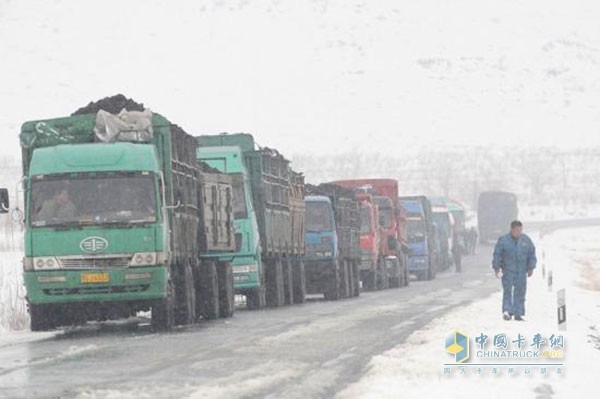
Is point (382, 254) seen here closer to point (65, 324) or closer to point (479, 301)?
point (479, 301)

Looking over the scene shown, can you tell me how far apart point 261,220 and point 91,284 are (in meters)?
9.73

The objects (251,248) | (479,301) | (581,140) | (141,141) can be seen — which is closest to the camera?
(141,141)

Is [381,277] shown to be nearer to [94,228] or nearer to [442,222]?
[442,222]

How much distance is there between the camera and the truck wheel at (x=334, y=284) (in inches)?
1446

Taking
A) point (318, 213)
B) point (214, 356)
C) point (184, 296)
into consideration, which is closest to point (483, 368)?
point (214, 356)

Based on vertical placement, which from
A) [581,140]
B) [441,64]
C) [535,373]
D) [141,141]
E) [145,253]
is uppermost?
[441,64]

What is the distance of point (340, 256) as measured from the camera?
1494 inches

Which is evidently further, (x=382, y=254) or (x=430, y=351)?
(x=382, y=254)

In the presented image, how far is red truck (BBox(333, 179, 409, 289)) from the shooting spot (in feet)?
144

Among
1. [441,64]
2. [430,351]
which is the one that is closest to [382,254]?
[430,351]

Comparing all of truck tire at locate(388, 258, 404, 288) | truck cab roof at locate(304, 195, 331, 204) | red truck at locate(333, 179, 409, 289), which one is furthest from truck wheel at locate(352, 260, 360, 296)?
truck tire at locate(388, 258, 404, 288)

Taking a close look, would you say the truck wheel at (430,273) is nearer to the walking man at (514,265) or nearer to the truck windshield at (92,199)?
the walking man at (514,265)

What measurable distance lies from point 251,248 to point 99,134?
7105mm

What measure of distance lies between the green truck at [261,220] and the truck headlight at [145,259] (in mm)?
5105
